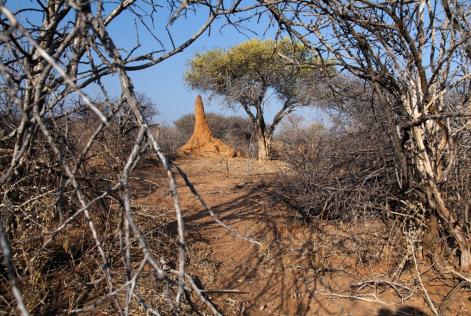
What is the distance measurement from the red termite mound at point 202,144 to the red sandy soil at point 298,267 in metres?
8.53

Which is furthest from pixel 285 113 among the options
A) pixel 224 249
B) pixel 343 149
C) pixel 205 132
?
pixel 224 249

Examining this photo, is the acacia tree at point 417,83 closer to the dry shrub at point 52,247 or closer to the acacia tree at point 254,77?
the dry shrub at point 52,247

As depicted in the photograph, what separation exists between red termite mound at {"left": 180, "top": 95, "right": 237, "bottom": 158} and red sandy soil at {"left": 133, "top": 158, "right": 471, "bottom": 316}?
853cm

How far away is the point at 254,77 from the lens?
1574 cm

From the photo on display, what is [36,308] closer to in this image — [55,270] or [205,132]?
[55,270]

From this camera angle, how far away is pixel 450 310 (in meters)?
3.41

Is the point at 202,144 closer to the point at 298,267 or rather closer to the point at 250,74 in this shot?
the point at 250,74

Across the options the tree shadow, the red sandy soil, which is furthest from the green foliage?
the tree shadow

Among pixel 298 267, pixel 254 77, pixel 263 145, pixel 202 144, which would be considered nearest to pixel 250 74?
pixel 254 77

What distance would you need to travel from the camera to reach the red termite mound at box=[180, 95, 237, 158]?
14.4 metres

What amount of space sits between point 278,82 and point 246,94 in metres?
1.62

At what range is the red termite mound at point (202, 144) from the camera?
47.2ft

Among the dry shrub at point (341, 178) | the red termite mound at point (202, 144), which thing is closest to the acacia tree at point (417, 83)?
the dry shrub at point (341, 178)

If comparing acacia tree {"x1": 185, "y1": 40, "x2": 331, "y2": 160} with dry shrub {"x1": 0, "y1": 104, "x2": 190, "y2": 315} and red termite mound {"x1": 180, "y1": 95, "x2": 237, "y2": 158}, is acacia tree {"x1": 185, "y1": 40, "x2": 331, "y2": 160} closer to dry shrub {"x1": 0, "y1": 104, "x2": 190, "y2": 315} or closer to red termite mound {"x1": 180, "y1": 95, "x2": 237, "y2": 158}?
red termite mound {"x1": 180, "y1": 95, "x2": 237, "y2": 158}
